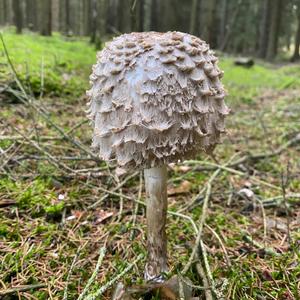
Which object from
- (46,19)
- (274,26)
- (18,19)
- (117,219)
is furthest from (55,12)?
(117,219)

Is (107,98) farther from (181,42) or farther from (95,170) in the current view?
(95,170)

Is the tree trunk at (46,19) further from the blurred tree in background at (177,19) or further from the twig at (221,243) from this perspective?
the twig at (221,243)

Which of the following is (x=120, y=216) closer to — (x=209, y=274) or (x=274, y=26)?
(x=209, y=274)

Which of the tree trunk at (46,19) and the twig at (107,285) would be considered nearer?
the twig at (107,285)

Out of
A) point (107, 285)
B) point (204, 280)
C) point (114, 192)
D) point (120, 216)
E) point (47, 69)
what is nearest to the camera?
point (107, 285)

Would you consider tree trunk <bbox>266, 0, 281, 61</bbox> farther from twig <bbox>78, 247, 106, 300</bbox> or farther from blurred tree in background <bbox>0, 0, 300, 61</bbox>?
twig <bbox>78, 247, 106, 300</bbox>

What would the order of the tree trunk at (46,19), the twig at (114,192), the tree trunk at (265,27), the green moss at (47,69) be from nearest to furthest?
1. the twig at (114,192)
2. the green moss at (47,69)
3. the tree trunk at (46,19)
4. the tree trunk at (265,27)

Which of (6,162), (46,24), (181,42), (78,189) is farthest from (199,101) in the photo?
(46,24)

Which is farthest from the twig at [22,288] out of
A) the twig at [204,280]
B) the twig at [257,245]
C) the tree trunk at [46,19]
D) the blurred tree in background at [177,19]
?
the tree trunk at [46,19]
